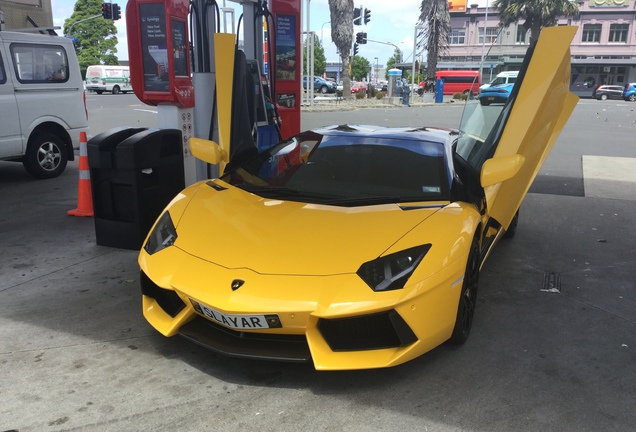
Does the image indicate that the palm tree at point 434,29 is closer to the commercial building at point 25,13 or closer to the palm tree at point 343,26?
the palm tree at point 343,26

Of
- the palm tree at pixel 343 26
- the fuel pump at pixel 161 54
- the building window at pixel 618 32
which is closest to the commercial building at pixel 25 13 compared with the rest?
the fuel pump at pixel 161 54

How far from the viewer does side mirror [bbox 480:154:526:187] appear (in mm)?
3688

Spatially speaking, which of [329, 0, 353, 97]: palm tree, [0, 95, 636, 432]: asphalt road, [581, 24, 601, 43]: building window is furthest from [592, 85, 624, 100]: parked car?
[0, 95, 636, 432]: asphalt road

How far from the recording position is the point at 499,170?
12.1ft

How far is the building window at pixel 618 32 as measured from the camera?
5806cm

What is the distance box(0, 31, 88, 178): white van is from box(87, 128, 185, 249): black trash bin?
3.48m

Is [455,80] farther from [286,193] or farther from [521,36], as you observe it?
[286,193]

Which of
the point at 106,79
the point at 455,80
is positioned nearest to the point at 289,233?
the point at 106,79

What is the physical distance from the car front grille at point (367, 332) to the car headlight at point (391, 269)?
0.16 m

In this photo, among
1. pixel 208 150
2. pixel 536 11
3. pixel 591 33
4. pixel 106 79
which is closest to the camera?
pixel 208 150

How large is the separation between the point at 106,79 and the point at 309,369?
42.0 meters

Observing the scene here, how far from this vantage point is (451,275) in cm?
300

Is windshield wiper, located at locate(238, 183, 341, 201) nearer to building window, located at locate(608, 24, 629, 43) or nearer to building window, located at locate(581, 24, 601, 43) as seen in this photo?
building window, located at locate(581, 24, 601, 43)

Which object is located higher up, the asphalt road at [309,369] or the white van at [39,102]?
the white van at [39,102]
